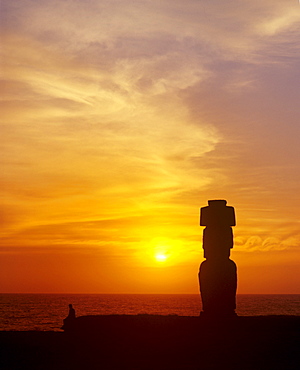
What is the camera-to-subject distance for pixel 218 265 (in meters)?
26.2

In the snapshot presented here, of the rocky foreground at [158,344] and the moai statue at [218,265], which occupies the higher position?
the moai statue at [218,265]

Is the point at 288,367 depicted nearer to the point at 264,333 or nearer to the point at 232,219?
the point at 264,333

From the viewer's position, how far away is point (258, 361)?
17359 millimetres

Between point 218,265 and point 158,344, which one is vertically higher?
point 218,265

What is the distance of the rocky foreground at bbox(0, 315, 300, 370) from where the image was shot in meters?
17.5

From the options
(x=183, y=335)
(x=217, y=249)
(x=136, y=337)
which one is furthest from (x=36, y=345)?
(x=217, y=249)

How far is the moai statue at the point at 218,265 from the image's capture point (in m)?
26.1

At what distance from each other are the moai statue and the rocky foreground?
1258mm

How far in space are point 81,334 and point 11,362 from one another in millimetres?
4783

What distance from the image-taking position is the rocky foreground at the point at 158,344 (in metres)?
17.5

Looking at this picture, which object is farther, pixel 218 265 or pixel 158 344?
pixel 218 265

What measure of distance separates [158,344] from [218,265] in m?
6.94

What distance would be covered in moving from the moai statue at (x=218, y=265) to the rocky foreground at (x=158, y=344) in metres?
1.26

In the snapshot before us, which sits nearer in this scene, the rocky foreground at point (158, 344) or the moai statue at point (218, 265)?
the rocky foreground at point (158, 344)
